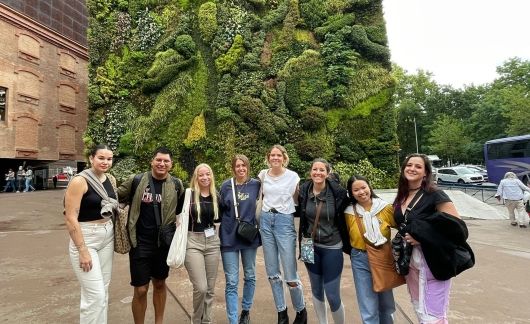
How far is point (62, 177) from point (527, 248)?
2773 cm

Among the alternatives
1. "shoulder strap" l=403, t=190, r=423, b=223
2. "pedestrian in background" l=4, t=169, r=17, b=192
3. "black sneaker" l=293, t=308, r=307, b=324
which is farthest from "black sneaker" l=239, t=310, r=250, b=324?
"pedestrian in background" l=4, t=169, r=17, b=192

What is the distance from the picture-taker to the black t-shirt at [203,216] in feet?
10.2

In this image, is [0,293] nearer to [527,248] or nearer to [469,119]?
[527,248]

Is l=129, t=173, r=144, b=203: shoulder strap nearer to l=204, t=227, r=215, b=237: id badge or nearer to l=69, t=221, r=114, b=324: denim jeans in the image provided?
l=69, t=221, r=114, b=324: denim jeans

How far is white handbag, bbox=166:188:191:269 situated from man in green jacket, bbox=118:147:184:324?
0.11m

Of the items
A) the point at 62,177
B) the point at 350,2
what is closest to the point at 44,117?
the point at 62,177

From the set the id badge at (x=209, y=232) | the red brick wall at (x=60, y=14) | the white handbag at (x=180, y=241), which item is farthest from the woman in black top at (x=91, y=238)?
the red brick wall at (x=60, y=14)

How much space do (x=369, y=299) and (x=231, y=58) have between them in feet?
37.3

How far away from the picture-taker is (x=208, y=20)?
41.4 ft

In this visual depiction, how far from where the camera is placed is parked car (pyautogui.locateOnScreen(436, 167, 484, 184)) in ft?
74.8

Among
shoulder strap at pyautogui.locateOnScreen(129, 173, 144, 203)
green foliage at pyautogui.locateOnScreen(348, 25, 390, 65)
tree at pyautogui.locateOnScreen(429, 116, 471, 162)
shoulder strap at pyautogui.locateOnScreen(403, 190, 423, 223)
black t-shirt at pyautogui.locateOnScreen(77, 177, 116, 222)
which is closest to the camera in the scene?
shoulder strap at pyautogui.locateOnScreen(403, 190, 423, 223)

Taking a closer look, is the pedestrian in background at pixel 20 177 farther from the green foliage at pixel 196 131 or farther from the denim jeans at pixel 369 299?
the denim jeans at pixel 369 299

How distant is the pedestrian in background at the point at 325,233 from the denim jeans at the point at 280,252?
19 centimetres

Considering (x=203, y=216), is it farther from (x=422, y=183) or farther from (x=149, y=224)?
(x=422, y=183)
